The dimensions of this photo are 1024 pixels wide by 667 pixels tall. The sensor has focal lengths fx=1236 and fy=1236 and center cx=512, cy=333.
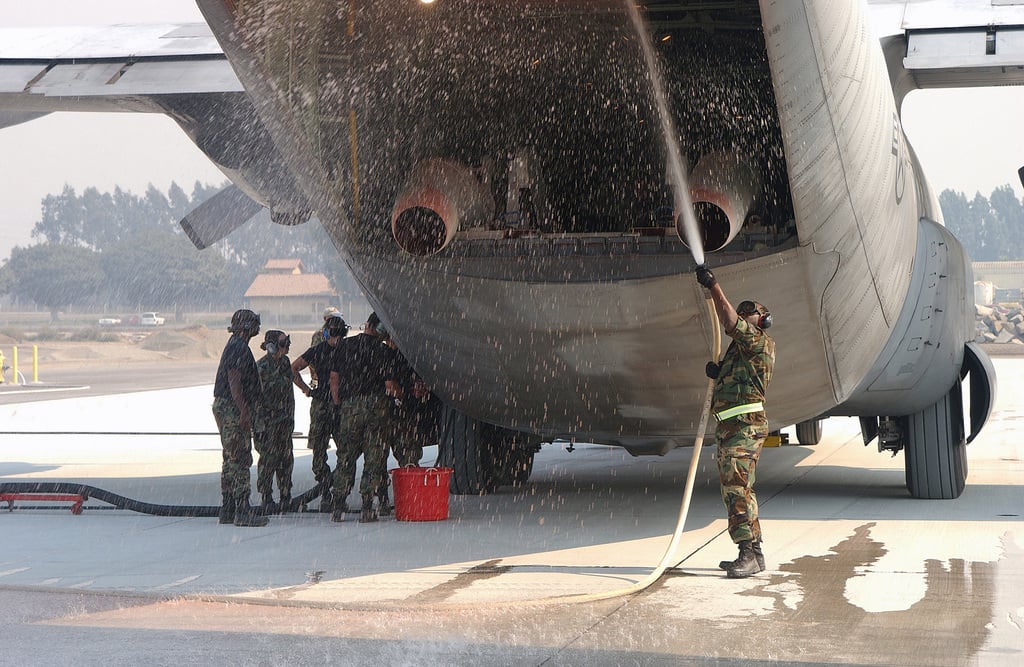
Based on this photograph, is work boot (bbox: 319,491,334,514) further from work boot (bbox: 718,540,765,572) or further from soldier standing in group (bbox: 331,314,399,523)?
Result: work boot (bbox: 718,540,765,572)

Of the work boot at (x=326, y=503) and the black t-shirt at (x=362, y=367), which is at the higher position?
the black t-shirt at (x=362, y=367)

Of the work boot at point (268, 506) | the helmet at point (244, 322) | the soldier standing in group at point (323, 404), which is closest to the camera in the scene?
the helmet at point (244, 322)

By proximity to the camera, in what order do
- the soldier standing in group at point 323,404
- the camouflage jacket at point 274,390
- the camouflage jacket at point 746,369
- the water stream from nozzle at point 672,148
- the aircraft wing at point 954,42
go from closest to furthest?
the camouflage jacket at point 746,369 < the water stream from nozzle at point 672,148 < the aircraft wing at point 954,42 < the camouflage jacket at point 274,390 < the soldier standing in group at point 323,404

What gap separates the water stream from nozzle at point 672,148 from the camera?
8.05m

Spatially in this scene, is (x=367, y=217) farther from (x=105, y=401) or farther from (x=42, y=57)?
(x=105, y=401)

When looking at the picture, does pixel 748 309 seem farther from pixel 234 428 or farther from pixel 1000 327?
pixel 1000 327

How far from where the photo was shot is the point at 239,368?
9.68 meters

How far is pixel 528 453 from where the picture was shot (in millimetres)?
12023

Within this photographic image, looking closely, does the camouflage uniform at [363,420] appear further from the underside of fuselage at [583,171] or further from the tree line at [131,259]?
Answer: the tree line at [131,259]

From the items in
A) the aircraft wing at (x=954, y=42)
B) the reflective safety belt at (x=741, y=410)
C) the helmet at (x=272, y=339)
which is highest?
the aircraft wing at (x=954, y=42)

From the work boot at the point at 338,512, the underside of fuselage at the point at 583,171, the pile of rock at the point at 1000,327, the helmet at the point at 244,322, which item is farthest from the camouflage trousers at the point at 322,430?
the pile of rock at the point at 1000,327

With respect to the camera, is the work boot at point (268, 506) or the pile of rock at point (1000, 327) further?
the pile of rock at point (1000, 327)

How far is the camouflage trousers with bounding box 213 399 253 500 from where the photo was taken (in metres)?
9.66

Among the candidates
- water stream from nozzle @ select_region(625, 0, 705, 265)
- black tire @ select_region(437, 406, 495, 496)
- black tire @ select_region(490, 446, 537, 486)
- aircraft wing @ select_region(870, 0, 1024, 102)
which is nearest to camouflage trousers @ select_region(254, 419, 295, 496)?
black tire @ select_region(437, 406, 495, 496)
